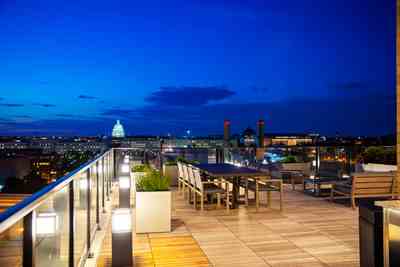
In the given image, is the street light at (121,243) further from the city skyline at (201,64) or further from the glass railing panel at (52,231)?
the city skyline at (201,64)

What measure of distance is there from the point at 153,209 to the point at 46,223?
344 centimetres

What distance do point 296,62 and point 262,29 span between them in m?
10.2

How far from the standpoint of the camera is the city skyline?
2591 centimetres

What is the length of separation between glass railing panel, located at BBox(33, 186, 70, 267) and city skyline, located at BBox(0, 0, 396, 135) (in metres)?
13.2

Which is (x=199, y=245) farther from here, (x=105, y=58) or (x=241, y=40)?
(x=105, y=58)

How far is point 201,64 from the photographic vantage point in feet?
139

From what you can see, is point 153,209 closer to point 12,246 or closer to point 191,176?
point 191,176

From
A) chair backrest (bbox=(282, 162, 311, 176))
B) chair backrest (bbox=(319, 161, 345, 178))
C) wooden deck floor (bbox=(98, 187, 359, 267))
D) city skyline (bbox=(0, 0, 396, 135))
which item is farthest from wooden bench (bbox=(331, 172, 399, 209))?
city skyline (bbox=(0, 0, 396, 135))

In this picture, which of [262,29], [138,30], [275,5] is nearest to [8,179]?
[138,30]

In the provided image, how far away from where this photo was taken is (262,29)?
29.7 meters

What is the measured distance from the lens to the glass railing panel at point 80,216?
327 cm

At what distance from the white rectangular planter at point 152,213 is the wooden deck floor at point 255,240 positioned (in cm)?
17

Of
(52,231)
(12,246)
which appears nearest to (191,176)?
(52,231)

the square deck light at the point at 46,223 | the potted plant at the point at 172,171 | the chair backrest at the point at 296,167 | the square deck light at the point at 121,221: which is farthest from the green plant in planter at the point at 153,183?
the chair backrest at the point at 296,167
